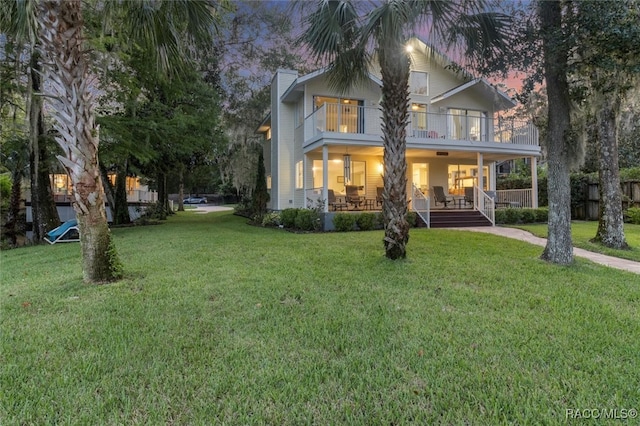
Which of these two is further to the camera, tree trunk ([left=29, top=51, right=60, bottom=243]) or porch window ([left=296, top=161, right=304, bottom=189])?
porch window ([left=296, top=161, right=304, bottom=189])

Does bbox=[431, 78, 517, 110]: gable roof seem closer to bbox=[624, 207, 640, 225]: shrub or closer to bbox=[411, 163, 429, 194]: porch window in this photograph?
bbox=[411, 163, 429, 194]: porch window

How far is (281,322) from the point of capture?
368 centimetres

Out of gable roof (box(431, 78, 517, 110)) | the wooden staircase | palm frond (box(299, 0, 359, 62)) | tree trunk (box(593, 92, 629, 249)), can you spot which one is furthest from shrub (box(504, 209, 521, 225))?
palm frond (box(299, 0, 359, 62))

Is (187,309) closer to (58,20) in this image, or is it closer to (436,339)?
(436,339)

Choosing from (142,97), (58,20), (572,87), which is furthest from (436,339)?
(142,97)

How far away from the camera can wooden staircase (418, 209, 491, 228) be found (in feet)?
43.6

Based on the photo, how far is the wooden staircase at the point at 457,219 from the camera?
13.3 m

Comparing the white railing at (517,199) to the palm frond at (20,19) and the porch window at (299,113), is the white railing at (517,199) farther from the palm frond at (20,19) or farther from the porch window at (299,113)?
the palm frond at (20,19)

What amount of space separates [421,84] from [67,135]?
15369 mm

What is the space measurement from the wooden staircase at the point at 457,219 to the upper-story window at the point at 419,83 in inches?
246

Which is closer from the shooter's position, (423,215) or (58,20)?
(58,20)

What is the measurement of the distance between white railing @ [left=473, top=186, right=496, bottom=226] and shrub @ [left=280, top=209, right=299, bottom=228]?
753cm

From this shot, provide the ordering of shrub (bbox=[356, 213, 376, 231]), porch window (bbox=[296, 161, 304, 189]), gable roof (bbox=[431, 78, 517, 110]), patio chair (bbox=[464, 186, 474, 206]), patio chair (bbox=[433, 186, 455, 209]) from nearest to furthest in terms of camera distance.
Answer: shrub (bbox=[356, 213, 376, 231])
patio chair (bbox=[433, 186, 455, 209])
patio chair (bbox=[464, 186, 474, 206])
gable roof (bbox=[431, 78, 517, 110])
porch window (bbox=[296, 161, 304, 189])

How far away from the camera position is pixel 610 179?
8492 millimetres
